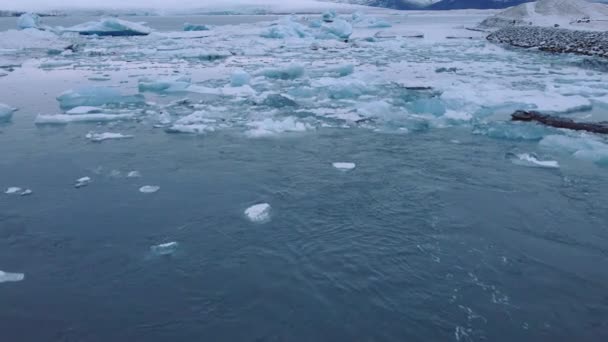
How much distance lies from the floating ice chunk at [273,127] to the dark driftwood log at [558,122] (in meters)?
3.13

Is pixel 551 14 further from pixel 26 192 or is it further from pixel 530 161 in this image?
pixel 26 192

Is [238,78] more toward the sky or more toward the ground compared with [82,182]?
more toward the sky

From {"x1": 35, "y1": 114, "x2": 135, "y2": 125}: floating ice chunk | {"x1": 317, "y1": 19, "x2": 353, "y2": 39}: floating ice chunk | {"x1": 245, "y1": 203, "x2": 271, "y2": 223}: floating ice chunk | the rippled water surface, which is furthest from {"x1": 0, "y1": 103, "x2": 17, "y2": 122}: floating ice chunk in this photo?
{"x1": 317, "y1": 19, "x2": 353, "y2": 39}: floating ice chunk

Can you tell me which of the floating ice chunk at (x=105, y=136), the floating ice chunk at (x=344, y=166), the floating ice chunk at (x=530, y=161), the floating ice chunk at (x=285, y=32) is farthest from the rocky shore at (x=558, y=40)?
the floating ice chunk at (x=105, y=136)

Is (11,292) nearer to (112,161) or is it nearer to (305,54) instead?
(112,161)

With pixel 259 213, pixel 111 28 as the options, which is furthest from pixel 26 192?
pixel 111 28

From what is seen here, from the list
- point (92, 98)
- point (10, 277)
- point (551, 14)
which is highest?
point (551, 14)

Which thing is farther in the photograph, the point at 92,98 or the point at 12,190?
the point at 92,98

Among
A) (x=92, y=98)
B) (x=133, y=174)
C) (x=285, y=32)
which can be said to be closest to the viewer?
(x=133, y=174)

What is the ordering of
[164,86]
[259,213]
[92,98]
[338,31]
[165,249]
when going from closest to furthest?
[165,249], [259,213], [92,98], [164,86], [338,31]

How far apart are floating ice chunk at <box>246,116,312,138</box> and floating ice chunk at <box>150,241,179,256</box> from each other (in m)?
2.87

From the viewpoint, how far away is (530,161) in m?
5.42

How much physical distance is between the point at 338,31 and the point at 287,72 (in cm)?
1480

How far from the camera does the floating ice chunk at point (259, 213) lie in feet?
13.2
